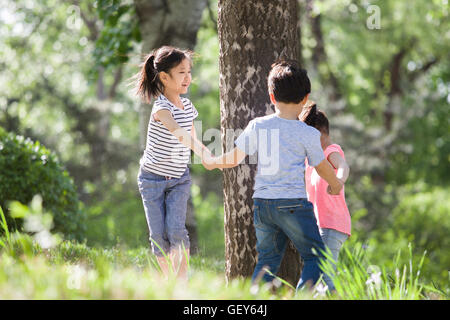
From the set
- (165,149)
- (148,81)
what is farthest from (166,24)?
(165,149)

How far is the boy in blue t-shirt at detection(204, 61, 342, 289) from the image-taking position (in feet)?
11.6

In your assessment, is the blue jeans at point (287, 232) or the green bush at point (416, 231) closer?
the blue jeans at point (287, 232)

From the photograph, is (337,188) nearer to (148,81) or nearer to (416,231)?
(148,81)

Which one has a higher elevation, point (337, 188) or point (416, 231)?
point (337, 188)

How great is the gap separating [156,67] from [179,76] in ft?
0.64

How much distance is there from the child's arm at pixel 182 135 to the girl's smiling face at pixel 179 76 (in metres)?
0.26

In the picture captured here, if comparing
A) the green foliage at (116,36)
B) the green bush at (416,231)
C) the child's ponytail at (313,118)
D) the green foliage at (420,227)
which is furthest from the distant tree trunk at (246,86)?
the green foliage at (420,227)

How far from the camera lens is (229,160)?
3.67 m

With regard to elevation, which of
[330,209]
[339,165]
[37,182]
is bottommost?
[37,182]

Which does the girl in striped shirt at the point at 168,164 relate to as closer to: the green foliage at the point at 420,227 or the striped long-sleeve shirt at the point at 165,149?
the striped long-sleeve shirt at the point at 165,149

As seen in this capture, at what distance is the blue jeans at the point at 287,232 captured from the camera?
3.51 m

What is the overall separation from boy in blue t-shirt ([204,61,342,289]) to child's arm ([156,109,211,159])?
0.98 feet

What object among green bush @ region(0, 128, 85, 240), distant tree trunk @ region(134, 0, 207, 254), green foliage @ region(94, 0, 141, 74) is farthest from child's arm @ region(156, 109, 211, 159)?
green foliage @ region(94, 0, 141, 74)
